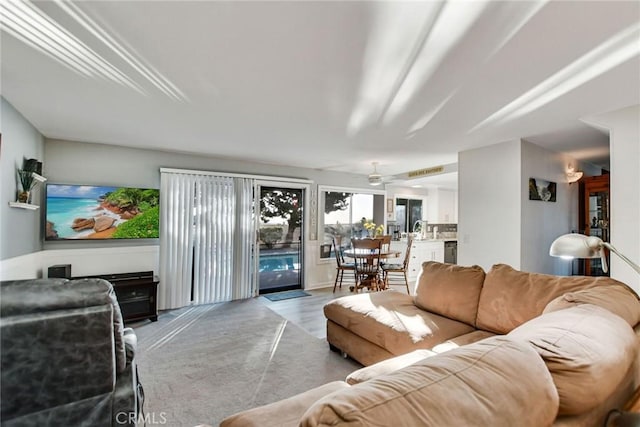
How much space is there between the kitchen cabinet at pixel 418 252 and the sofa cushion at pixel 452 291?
3.86m

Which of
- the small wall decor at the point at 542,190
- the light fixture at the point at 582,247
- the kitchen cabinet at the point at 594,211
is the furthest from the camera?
the kitchen cabinet at the point at 594,211

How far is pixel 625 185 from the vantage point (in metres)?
2.74

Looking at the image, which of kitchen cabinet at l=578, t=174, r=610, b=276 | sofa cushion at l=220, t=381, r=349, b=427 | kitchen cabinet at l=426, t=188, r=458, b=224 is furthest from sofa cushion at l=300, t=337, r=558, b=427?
kitchen cabinet at l=426, t=188, r=458, b=224

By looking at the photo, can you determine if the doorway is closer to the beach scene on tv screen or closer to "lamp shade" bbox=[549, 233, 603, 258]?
the beach scene on tv screen

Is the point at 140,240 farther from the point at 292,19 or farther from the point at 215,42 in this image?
the point at 292,19

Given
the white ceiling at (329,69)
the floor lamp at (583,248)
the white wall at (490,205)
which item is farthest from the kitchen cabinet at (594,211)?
the floor lamp at (583,248)

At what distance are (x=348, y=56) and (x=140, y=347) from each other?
129 inches

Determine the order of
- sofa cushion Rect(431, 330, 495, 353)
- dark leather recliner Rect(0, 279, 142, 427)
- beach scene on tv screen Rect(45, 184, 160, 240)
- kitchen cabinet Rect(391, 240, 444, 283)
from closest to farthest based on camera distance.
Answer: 1. dark leather recliner Rect(0, 279, 142, 427)
2. sofa cushion Rect(431, 330, 495, 353)
3. beach scene on tv screen Rect(45, 184, 160, 240)
4. kitchen cabinet Rect(391, 240, 444, 283)

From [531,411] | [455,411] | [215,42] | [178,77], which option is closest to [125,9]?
[215,42]

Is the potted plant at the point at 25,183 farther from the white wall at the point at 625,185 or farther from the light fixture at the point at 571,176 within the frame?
the light fixture at the point at 571,176

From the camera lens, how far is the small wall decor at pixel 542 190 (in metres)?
3.92

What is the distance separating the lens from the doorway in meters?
5.34

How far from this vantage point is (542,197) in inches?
162

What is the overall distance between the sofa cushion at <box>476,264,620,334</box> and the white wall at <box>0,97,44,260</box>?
13.2ft
